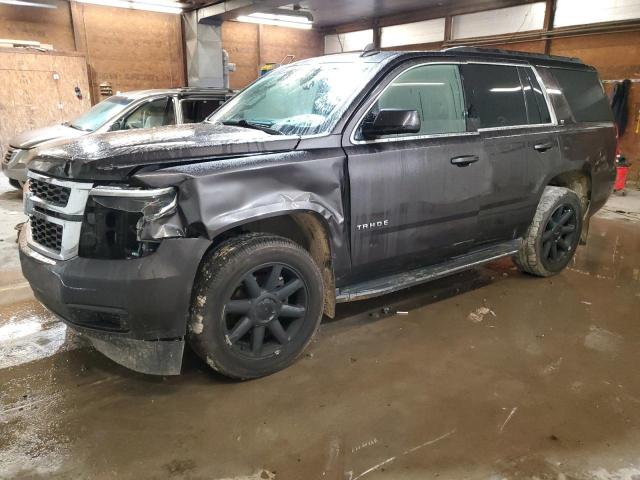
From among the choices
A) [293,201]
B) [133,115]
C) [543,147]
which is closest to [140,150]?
[293,201]

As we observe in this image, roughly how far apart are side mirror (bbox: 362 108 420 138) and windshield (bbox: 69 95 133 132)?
4806 mm

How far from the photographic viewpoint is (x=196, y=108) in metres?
6.74

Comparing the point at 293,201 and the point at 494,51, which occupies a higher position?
the point at 494,51

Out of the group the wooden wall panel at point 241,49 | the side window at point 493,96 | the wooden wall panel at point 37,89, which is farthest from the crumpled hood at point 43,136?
the wooden wall panel at point 241,49

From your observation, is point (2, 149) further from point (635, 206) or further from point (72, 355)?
point (635, 206)

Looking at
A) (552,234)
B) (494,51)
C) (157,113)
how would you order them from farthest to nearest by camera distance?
(157,113) < (552,234) < (494,51)

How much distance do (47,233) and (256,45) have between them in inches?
527

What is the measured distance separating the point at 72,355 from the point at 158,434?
1.08 m

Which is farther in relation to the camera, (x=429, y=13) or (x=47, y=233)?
(x=429, y=13)

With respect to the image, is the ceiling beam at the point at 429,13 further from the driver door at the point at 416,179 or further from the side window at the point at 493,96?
the driver door at the point at 416,179

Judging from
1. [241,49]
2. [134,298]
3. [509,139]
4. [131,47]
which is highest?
[241,49]

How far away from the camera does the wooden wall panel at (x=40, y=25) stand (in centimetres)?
1024

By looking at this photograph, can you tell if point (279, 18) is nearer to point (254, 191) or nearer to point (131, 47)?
point (131, 47)

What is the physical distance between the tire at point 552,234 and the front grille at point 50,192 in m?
3.53
